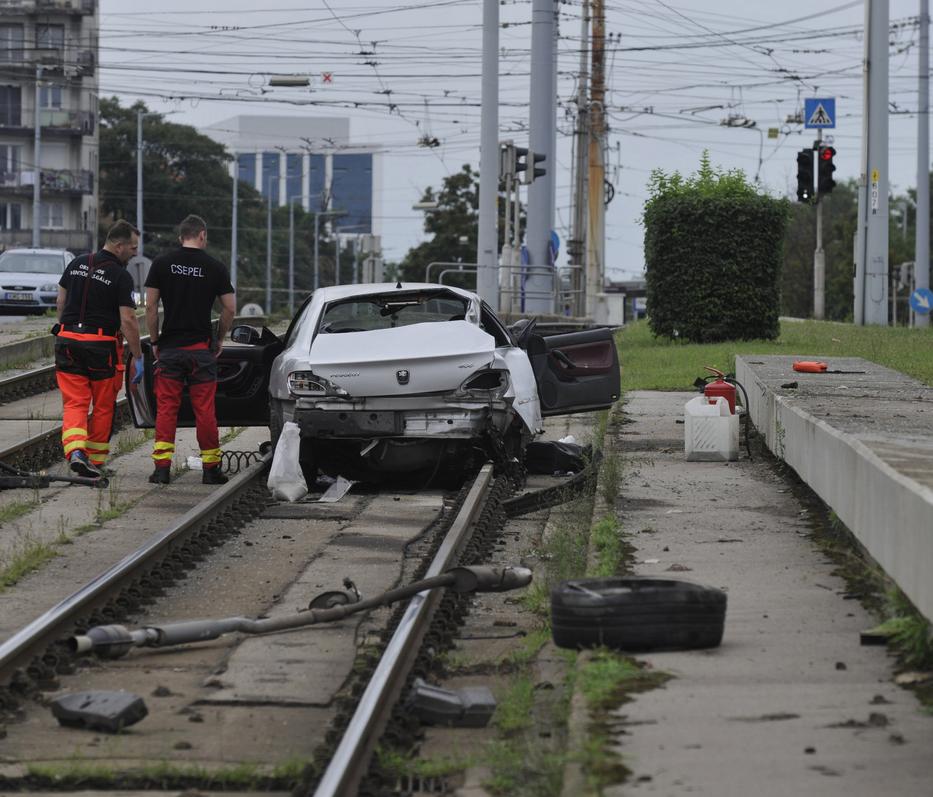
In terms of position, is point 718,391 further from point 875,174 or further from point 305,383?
point 875,174

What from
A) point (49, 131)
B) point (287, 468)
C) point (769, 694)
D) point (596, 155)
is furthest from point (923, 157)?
point (49, 131)

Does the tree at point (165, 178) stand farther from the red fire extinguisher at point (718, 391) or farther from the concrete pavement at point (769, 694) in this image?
the concrete pavement at point (769, 694)

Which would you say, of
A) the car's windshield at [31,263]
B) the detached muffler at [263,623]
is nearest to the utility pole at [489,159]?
the car's windshield at [31,263]

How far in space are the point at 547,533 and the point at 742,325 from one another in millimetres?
17706

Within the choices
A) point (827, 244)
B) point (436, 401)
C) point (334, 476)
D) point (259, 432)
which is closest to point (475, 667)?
point (436, 401)

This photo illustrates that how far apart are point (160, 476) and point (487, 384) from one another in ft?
8.93

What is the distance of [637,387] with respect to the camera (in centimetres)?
2133

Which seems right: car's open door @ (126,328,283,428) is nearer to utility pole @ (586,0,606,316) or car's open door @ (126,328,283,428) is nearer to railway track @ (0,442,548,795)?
railway track @ (0,442,548,795)

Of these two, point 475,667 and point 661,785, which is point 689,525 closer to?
point 475,667

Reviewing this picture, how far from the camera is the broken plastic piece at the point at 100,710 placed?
6.11 meters

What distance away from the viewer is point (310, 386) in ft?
40.3

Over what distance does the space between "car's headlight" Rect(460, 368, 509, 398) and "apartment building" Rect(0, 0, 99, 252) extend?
7786 centimetres

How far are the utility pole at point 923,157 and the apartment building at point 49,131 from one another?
49346 mm

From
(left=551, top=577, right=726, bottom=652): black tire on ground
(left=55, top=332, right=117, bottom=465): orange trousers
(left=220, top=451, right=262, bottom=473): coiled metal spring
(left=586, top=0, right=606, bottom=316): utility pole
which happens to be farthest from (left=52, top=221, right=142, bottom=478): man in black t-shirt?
(left=586, top=0, right=606, bottom=316): utility pole
